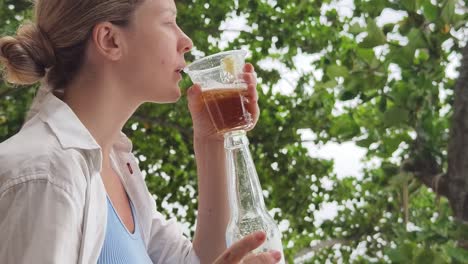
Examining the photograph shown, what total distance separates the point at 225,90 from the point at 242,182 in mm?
133

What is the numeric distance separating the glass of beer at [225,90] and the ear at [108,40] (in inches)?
6.4

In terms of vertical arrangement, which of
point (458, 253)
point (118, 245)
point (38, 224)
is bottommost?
point (458, 253)

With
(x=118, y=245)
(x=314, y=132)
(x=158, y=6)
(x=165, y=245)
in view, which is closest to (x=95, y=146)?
(x=118, y=245)

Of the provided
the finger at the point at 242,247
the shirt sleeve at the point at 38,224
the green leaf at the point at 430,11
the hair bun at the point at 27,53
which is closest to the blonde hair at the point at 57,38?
the hair bun at the point at 27,53

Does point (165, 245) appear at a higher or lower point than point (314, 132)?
higher

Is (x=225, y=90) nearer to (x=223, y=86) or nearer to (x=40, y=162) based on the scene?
(x=223, y=86)

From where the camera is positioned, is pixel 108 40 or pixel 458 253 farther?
pixel 458 253

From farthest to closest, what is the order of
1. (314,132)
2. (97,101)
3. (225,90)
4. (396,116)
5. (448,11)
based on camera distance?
(314,132) < (396,116) < (448,11) < (97,101) < (225,90)

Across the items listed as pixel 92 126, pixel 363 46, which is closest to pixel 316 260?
pixel 363 46

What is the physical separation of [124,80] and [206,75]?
0.56 ft

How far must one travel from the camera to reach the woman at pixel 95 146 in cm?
95

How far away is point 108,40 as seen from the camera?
3.84ft

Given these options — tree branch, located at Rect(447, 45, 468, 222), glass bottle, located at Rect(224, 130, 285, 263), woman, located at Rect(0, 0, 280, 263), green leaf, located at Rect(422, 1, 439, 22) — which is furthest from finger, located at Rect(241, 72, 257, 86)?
tree branch, located at Rect(447, 45, 468, 222)

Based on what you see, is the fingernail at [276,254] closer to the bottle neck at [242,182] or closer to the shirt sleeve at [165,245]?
the bottle neck at [242,182]
